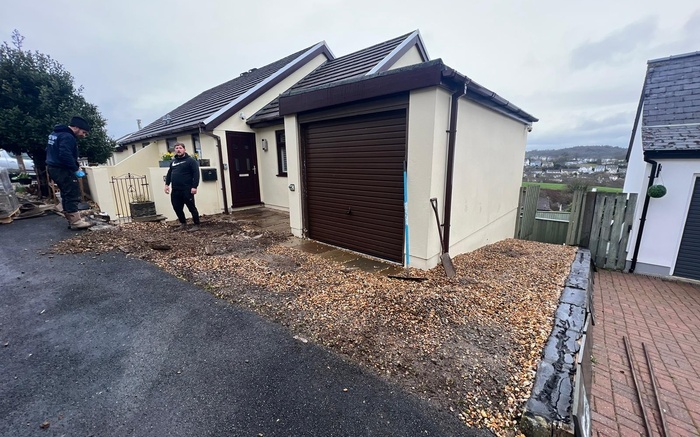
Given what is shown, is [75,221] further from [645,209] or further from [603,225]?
[645,209]

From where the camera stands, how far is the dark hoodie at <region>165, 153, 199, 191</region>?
6.52 m

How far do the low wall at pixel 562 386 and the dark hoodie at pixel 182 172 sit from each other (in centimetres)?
747

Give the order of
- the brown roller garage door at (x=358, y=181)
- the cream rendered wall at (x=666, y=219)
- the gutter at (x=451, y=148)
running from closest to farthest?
the gutter at (x=451, y=148)
the brown roller garage door at (x=358, y=181)
the cream rendered wall at (x=666, y=219)

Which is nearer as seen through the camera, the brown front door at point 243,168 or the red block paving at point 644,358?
the red block paving at point 644,358

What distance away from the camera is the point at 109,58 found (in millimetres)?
12891

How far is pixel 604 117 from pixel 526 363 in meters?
41.9

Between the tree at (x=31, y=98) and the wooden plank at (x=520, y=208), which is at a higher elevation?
the tree at (x=31, y=98)

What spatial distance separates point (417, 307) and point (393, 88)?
314 cm

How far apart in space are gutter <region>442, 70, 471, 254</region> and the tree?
39.5 ft

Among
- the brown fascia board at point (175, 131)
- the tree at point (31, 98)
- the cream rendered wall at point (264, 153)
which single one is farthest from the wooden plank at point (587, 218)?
the tree at point (31, 98)

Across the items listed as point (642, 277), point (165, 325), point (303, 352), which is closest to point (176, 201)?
point (165, 325)

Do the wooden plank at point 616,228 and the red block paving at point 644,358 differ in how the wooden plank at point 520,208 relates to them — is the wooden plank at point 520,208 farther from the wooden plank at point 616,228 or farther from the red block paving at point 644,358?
the red block paving at point 644,358

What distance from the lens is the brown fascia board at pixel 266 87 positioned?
28.5ft

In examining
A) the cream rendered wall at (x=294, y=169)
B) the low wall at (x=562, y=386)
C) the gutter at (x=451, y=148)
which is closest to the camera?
the low wall at (x=562, y=386)
